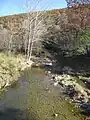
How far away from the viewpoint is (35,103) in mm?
11367

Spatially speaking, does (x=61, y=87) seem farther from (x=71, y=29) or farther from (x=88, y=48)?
(x=71, y=29)

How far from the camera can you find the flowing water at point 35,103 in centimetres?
974

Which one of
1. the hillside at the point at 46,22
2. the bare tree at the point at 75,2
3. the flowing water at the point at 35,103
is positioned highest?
the bare tree at the point at 75,2

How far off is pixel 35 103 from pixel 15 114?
5.89 ft

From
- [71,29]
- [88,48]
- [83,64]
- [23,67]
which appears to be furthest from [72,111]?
[71,29]

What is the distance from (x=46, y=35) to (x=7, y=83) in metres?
17.8

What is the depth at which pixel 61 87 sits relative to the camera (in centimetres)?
1451

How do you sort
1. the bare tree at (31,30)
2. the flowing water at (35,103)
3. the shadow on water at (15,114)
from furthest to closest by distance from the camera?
the bare tree at (31,30) < the flowing water at (35,103) < the shadow on water at (15,114)

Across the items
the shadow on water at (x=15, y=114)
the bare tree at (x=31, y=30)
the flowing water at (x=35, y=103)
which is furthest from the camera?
the bare tree at (x=31, y=30)

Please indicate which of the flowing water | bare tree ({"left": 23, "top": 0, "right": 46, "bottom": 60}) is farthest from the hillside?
the flowing water

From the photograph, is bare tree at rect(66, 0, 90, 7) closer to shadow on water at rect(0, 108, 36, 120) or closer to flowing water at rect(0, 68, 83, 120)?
flowing water at rect(0, 68, 83, 120)

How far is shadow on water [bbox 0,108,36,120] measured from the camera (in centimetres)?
945

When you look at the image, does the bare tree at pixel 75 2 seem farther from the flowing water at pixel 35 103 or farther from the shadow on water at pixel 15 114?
the shadow on water at pixel 15 114

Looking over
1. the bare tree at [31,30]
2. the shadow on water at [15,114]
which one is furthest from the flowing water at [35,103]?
the bare tree at [31,30]
